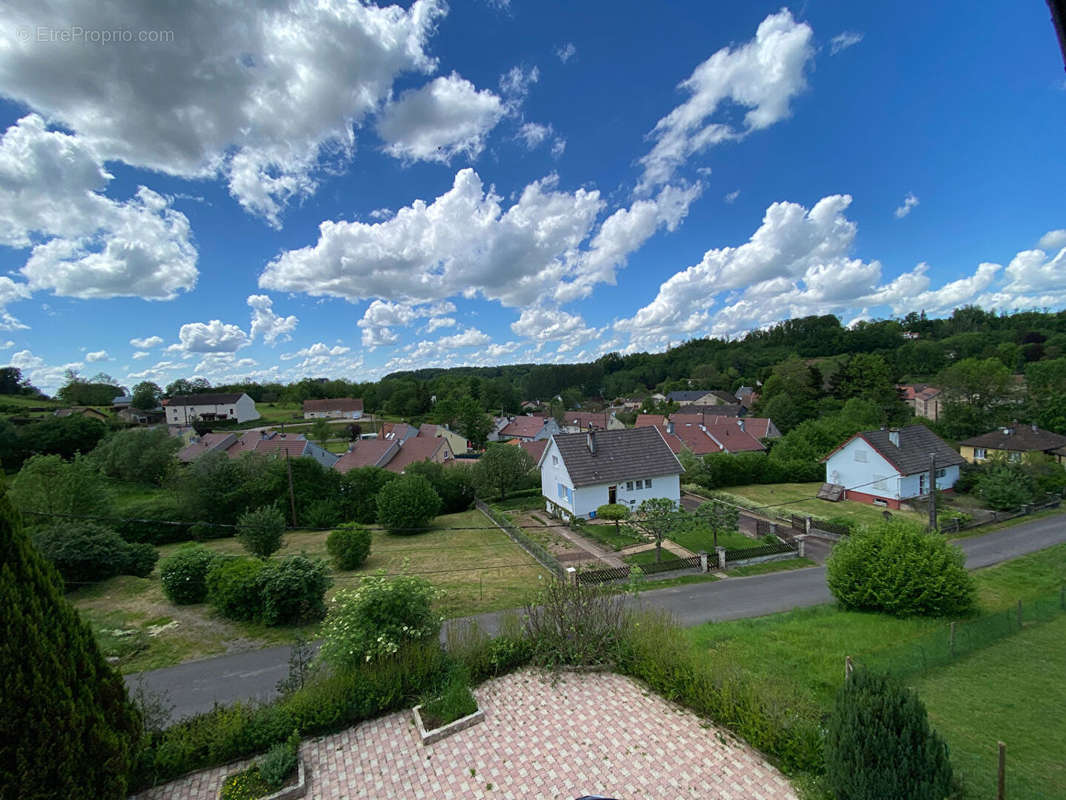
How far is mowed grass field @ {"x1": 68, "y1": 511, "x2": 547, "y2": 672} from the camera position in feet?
36.6

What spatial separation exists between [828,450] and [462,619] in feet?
130

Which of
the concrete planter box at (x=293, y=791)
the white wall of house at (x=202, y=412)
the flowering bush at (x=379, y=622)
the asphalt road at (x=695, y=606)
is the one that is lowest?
the asphalt road at (x=695, y=606)

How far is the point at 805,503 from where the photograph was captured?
27922 millimetres

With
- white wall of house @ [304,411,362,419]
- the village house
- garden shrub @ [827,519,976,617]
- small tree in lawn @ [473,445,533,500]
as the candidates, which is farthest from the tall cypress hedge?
white wall of house @ [304,411,362,419]

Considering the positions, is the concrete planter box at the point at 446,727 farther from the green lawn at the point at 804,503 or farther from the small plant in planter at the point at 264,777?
the green lawn at the point at 804,503

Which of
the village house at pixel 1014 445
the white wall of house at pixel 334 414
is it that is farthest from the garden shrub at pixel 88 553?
the white wall of house at pixel 334 414

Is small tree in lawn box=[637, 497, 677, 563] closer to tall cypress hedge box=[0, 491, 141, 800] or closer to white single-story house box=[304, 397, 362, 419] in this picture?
tall cypress hedge box=[0, 491, 141, 800]

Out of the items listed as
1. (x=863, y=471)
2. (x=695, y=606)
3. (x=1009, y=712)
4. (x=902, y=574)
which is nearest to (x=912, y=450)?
(x=863, y=471)

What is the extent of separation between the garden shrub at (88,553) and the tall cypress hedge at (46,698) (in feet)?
59.1

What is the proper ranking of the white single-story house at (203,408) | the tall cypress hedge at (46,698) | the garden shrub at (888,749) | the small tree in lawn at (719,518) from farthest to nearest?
the white single-story house at (203,408)
the small tree in lawn at (719,518)
the tall cypress hedge at (46,698)
the garden shrub at (888,749)

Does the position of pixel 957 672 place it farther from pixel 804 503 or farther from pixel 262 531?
pixel 262 531

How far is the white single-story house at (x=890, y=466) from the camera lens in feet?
86.6

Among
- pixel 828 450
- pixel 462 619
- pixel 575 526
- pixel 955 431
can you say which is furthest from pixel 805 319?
pixel 462 619

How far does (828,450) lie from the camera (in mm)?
35750
